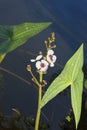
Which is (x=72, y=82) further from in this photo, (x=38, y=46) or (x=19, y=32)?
(x=38, y=46)

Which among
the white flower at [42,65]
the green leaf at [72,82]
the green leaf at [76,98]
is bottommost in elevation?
the green leaf at [76,98]

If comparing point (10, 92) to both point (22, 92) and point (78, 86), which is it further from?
point (78, 86)

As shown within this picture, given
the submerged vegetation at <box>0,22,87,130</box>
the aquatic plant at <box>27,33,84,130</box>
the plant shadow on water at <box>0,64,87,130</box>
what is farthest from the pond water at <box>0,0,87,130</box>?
the aquatic plant at <box>27,33,84,130</box>

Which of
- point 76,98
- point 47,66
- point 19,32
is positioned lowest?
point 76,98

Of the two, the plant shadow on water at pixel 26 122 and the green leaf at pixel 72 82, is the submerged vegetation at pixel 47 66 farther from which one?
the plant shadow on water at pixel 26 122

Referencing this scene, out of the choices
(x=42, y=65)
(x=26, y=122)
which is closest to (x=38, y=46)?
(x=26, y=122)

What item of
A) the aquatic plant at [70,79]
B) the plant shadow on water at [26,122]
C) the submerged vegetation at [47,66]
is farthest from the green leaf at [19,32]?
the plant shadow on water at [26,122]
